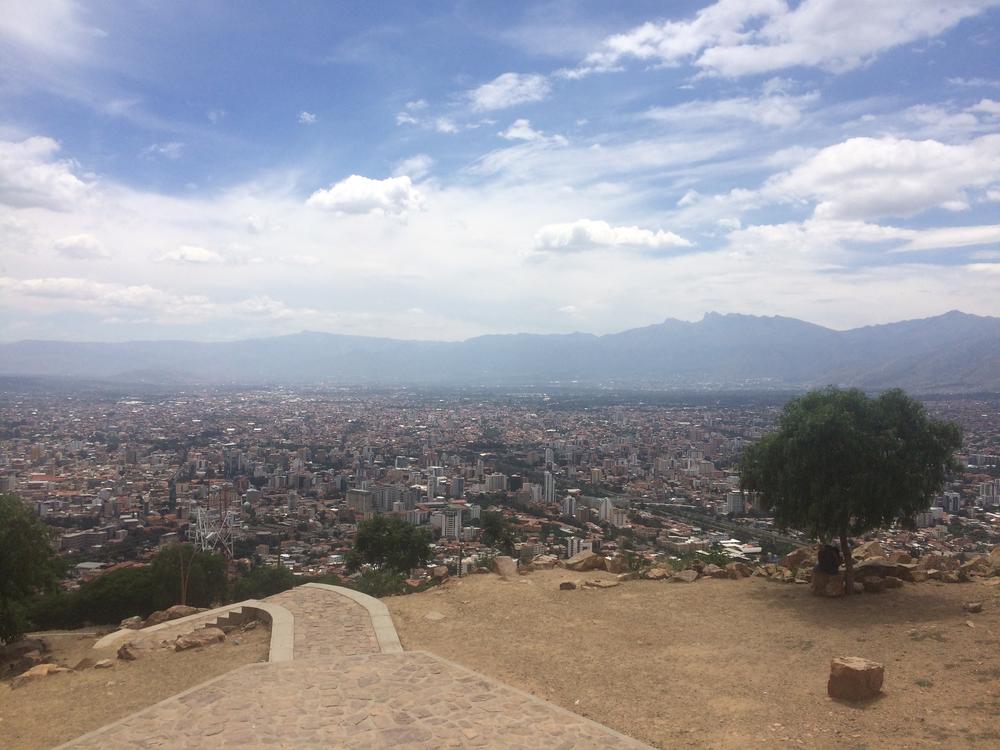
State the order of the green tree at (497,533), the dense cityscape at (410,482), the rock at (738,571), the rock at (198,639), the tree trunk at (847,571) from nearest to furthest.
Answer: the rock at (198,639)
the tree trunk at (847,571)
the rock at (738,571)
the green tree at (497,533)
the dense cityscape at (410,482)

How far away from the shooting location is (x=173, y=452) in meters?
51.7

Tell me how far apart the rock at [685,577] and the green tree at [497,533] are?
7.11 meters

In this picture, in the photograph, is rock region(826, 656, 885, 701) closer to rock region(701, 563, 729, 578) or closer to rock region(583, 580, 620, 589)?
rock region(583, 580, 620, 589)

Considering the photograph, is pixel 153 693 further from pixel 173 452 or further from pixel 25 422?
pixel 25 422

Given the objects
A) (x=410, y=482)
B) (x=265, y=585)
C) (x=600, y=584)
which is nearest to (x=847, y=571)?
(x=600, y=584)

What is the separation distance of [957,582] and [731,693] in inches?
296

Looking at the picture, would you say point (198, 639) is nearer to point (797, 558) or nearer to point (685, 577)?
point (685, 577)

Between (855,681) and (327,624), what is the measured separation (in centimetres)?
771

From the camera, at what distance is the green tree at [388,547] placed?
18.6 metres

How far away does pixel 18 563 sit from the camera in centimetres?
1330

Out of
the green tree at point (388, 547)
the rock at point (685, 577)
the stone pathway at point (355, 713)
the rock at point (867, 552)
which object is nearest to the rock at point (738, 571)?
the rock at point (685, 577)

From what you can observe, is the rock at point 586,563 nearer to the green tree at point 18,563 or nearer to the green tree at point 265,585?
the green tree at point 265,585

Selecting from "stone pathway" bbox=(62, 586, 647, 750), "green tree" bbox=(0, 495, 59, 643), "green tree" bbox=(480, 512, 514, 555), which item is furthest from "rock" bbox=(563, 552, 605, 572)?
"green tree" bbox=(0, 495, 59, 643)

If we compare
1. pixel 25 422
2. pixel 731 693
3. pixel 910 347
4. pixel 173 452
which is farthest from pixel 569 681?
pixel 910 347
